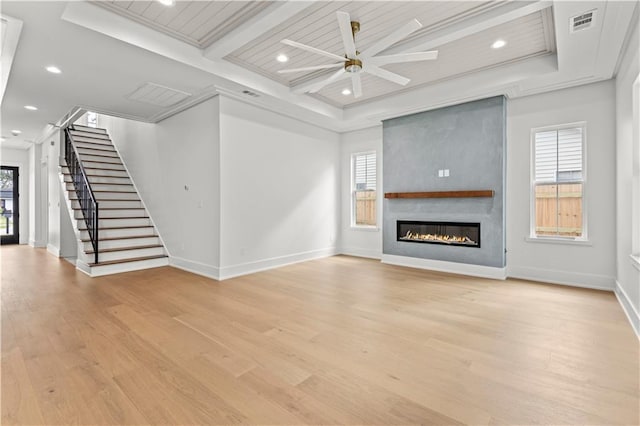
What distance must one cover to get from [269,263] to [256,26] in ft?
12.4

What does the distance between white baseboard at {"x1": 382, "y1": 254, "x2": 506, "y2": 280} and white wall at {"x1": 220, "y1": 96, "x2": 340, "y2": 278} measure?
5.34ft

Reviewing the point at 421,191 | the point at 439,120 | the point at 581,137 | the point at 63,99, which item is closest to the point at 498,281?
the point at 421,191

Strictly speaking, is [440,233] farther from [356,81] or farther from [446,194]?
[356,81]

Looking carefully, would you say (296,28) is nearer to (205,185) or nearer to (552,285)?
(205,185)

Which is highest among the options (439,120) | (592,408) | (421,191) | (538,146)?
(439,120)

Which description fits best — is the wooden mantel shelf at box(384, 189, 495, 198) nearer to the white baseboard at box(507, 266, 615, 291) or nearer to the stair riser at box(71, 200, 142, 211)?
the white baseboard at box(507, 266, 615, 291)

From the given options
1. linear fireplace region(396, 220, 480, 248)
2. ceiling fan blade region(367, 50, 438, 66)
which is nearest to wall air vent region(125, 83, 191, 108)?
ceiling fan blade region(367, 50, 438, 66)

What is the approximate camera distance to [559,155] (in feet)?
15.1

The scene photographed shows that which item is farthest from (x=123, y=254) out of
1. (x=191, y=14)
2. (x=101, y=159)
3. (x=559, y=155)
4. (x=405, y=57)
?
(x=559, y=155)

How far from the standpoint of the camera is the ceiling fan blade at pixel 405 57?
3.32 m

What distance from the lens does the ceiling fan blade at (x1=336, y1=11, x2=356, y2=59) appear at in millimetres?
2744

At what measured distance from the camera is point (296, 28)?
3.52 meters

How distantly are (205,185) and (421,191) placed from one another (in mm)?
3854

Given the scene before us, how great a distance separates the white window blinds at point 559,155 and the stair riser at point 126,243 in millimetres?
7007
